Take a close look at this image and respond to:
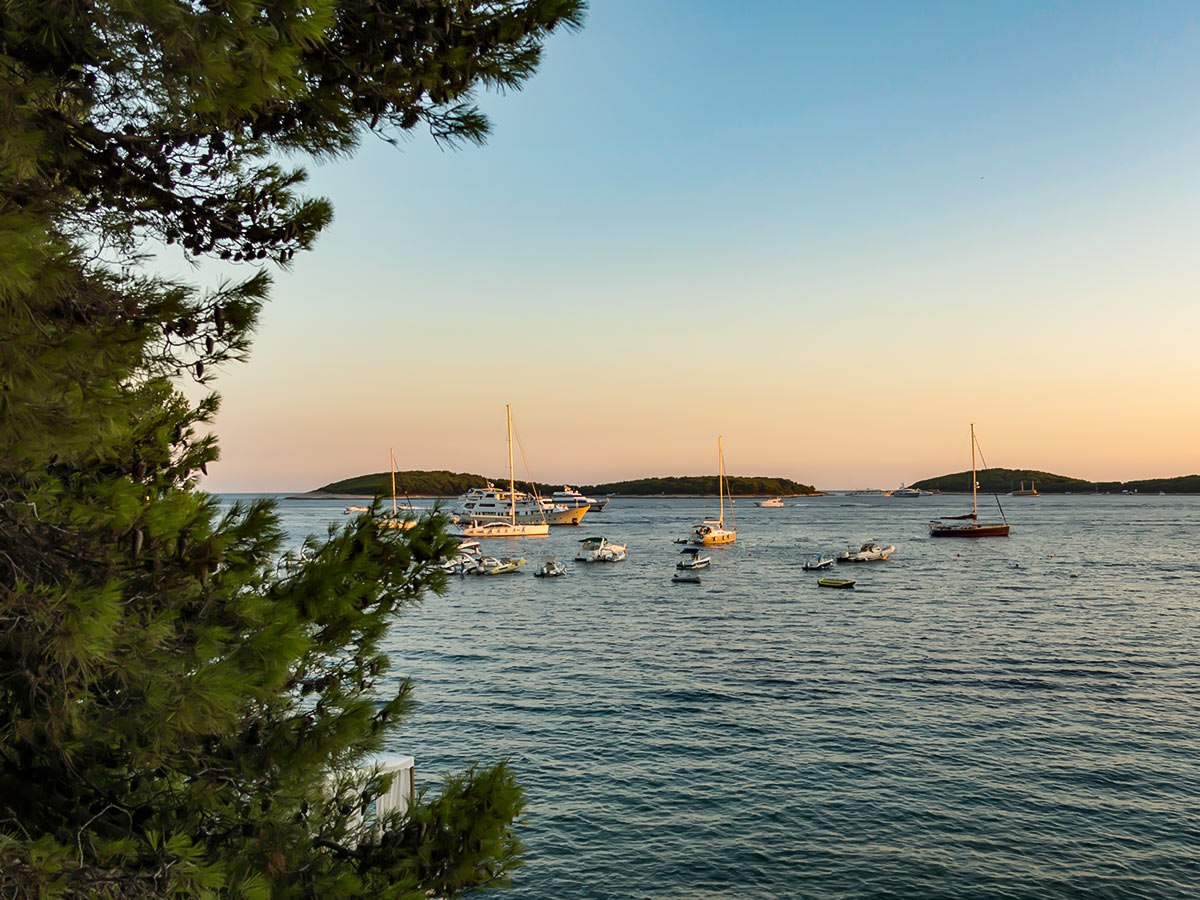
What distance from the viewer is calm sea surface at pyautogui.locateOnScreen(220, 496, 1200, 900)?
14.1 meters

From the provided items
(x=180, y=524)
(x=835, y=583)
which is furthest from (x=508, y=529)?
(x=180, y=524)

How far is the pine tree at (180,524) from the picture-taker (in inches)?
125

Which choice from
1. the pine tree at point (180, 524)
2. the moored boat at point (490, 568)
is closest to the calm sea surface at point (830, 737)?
the pine tree at point (180, 524)

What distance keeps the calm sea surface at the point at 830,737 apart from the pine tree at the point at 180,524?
9.81 m

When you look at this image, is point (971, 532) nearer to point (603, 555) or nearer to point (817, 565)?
point (817, 565)

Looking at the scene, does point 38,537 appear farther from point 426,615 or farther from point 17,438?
point 426,615

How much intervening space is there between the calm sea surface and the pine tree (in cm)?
981

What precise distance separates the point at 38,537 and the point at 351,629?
87.0 inches

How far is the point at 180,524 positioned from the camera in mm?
4121

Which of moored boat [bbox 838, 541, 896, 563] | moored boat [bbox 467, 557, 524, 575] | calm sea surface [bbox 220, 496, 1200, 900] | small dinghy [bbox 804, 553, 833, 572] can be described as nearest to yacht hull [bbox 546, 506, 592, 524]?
moored boat [bbox 467, 557, 524, 575]

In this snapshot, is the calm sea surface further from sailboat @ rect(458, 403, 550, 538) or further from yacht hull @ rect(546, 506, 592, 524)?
yacht hull @ rect(546, 506, 592, 524)

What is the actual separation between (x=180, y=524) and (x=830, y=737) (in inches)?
786

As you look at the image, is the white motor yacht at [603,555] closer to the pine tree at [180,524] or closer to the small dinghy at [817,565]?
the small dinghy at [817,565]

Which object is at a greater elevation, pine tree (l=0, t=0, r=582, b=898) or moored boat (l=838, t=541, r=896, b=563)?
pine tree (l=0, t=0, r=582, b=898)
